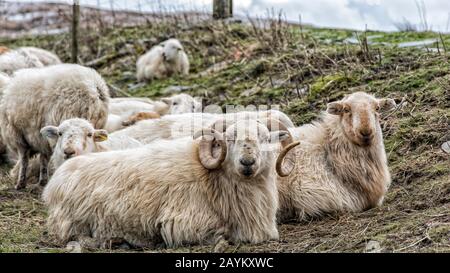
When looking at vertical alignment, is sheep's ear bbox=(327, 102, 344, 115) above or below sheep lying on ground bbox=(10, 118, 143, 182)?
above

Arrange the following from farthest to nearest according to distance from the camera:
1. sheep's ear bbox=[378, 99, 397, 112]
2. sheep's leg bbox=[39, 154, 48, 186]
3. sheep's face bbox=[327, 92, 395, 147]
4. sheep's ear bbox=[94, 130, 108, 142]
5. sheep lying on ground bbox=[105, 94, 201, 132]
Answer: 1. sheep lying on ground bbox=[105, 94, 201, 132]
2. sheep's leg bbox=[39, 154, 48, 186]
3. sheep's ear bbox=[94, 130, 108, 142]
4. sheep's ear bbox=[378, 99, 397, 112]
5. sheep's face bbox=[327, 92, 395, 147]

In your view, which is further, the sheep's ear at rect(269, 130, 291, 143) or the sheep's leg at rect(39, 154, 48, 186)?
the sheep's leg at rect(39, 154, 48, 186)

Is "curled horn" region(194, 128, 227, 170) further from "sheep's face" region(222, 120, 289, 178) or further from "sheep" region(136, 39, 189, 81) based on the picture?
"sheep" region(136, 39, 189, 81)

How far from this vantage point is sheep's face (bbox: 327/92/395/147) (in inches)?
330

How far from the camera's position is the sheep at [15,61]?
14406mm

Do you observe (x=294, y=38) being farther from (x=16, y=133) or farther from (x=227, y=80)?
(x=16, y=133)

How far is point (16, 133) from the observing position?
10.6m

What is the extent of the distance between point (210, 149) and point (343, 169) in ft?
6.18

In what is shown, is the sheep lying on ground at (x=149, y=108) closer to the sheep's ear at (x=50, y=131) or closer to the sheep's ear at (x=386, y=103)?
the sheep's ear at (x=50, y=131)

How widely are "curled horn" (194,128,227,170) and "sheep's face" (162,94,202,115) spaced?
4981 mm

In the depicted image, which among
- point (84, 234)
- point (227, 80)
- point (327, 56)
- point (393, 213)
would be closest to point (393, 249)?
point (393, 213)

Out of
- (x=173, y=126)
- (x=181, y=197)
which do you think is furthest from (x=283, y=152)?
(x=173, y=126)

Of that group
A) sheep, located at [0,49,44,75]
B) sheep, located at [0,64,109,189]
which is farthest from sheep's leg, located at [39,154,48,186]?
sheep, located at [0,49,44,75]

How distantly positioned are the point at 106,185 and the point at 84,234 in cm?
51
